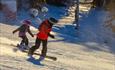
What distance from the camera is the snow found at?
1263 centimetres

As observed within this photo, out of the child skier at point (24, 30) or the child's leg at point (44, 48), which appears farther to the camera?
the child skier at point (24, 30)

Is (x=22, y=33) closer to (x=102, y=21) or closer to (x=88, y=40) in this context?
(x=88, y=40)

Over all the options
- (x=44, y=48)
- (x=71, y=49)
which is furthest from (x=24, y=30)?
(x=71, y=49)

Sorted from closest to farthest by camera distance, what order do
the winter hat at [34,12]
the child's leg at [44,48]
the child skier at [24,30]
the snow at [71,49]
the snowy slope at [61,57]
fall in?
the snowy slope at [61,57] < the snow at [71,49] < the child's leg at [44,48] < the child skier at [24,30] < the winter hat at [34,12]

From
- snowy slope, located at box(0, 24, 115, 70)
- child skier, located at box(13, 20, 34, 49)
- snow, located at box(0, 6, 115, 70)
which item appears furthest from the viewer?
child skier, located at box(13, 20, 34, 49)

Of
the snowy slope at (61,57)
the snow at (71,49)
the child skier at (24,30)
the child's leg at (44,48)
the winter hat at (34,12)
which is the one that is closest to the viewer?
the snowy slope at (61,57)

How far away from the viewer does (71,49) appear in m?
17.2

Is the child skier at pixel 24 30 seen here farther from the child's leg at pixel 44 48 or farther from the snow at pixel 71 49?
the child's leg at pixel 44 48

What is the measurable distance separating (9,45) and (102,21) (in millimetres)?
15192

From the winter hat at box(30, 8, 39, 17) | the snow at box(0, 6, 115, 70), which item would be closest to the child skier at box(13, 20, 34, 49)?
the snow at box(0, 6, 115, 70)

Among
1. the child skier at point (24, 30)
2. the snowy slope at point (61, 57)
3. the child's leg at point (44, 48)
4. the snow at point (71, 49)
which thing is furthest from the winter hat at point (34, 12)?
the child's leg at point (44, 48)

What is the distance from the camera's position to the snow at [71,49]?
41.4 feet

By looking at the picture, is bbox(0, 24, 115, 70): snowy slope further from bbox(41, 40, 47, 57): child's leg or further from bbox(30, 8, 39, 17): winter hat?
bbox(30, 8, 39, 17): winter hat

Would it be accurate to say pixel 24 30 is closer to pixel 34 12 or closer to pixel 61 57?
pixel 61 57
